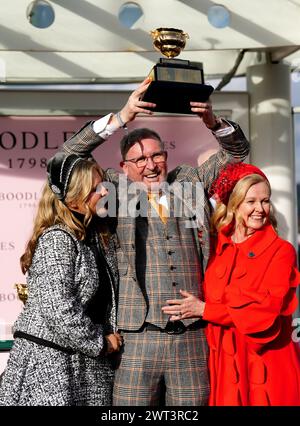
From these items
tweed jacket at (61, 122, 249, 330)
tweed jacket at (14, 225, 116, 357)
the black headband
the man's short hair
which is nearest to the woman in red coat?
tweed jacket at (61, 122, 249, 330)

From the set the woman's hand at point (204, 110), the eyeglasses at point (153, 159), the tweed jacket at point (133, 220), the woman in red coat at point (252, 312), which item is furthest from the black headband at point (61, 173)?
the woman in red coat at point (252, 312)

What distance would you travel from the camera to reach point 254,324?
9.73ft

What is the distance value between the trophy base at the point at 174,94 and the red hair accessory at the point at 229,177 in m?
0.35

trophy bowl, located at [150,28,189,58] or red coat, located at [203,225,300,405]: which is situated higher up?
trophy bowl, located at [150,28,189,58]

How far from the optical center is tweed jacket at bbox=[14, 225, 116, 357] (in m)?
2.88

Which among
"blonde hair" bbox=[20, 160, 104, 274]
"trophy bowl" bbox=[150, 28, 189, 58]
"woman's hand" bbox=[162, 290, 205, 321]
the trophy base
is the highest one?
"trophy bowl" bbox=[150, 28, 189, 58]

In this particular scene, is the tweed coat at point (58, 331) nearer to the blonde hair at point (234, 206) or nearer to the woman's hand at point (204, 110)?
the blonde hair at point (234, 206)

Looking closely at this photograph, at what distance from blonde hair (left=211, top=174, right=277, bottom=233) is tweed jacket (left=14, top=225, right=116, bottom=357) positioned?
628 mm

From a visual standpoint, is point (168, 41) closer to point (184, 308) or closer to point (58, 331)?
point (184, 308)

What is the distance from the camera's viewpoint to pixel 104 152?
4965 millimetres

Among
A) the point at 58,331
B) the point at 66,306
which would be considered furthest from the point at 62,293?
the point at 58,331

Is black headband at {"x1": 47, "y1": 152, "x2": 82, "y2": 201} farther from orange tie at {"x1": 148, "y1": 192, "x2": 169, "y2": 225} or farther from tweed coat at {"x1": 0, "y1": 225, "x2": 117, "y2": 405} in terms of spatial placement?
orange tie at {"x1": 148, "y1": 192, "x2": 169, "y2": 225}

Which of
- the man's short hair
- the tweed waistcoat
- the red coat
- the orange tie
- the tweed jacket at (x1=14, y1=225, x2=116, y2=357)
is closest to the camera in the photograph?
the tweed jacket at (x1=14, y1=225, x2=116, y2=357)

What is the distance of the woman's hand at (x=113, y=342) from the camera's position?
3023 mm
